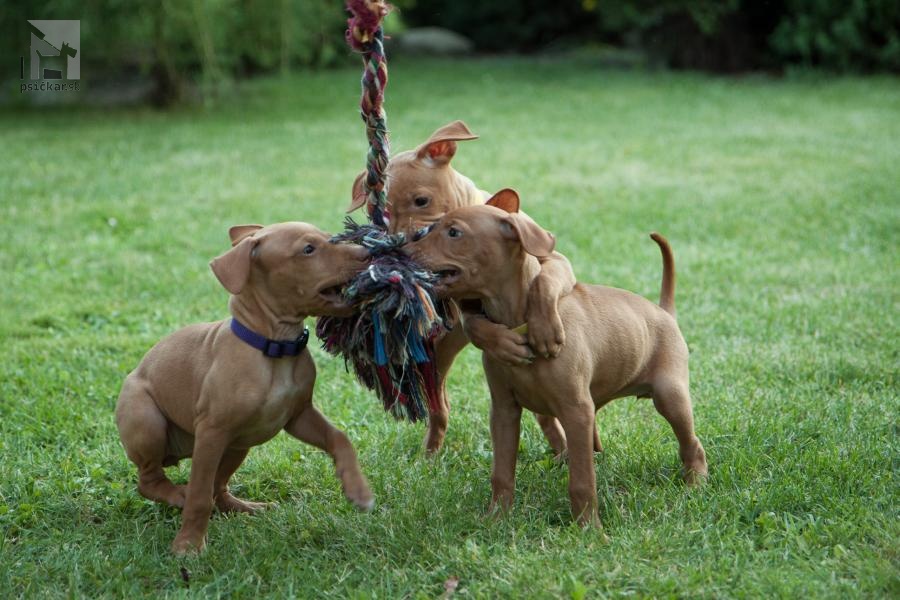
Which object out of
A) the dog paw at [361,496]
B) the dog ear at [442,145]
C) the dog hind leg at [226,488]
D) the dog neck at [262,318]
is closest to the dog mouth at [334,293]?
the dog neck at [262,318]

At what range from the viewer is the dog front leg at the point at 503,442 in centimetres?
434

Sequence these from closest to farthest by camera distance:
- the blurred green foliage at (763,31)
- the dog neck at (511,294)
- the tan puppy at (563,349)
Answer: the tan puppy at (563,349) < the dog neck at (511,294) < the blurred green foliage at (763,31)

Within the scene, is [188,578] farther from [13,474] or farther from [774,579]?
[774,579]

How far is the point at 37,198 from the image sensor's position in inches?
415

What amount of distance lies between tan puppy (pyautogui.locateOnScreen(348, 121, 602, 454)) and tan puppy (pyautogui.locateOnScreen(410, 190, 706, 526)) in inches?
3.3

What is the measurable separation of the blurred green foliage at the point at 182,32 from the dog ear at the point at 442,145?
10337 millimetres

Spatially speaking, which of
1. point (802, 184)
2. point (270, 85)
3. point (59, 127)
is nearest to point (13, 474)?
point (802, 184)

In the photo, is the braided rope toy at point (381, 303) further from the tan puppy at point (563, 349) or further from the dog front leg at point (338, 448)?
the dog front leg at point (338, 448)

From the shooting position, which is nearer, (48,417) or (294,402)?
(294,402)

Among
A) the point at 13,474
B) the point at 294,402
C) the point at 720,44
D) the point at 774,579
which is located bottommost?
the point at 13,474

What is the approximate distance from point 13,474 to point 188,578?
1.37 metres

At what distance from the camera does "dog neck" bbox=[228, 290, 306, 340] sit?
13.3 ft

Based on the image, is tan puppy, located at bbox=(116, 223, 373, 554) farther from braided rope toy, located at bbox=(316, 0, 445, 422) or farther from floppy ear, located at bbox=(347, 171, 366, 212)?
floppy ear, located at bbox=(347, 171, 366, 212)

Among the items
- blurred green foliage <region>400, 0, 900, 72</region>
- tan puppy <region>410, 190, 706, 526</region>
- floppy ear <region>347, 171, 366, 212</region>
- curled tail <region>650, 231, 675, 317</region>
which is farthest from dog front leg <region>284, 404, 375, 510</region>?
blurred green foliage <region>400, 0, 900, 72</region>
